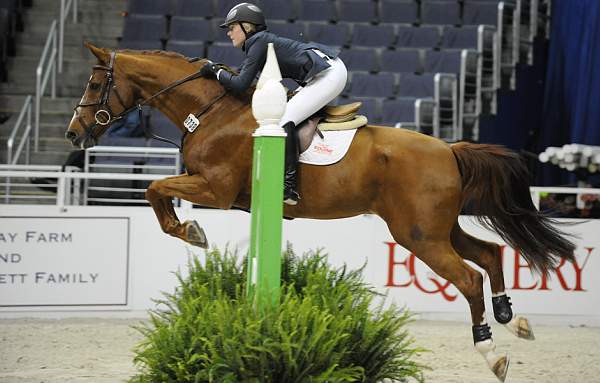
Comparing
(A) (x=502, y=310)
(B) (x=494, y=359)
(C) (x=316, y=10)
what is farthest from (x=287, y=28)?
(B) (x=494, y=359)

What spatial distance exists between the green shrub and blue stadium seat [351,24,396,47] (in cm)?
762

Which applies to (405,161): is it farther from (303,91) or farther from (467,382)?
(467,382)

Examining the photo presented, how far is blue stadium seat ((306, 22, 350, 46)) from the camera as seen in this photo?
37.8ft

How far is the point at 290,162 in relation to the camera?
4.98m

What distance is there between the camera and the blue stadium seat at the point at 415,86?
10914 mm

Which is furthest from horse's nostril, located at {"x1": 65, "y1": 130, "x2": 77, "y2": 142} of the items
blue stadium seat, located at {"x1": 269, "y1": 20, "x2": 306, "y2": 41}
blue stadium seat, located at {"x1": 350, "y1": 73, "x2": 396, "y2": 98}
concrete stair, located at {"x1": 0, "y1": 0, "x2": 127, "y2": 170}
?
blue stadium seat, located at {"x1": 269, "y1": 20, "x2": 306, "y2": 41}

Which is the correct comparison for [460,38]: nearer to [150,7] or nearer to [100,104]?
[150,7]

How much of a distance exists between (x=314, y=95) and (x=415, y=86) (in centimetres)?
604

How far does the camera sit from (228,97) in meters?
5.26

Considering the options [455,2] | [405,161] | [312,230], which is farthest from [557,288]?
[455,2]

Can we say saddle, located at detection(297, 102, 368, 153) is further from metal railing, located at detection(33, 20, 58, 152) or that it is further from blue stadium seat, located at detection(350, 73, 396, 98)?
metal railing, located at detection(33, 20, 58, 152)

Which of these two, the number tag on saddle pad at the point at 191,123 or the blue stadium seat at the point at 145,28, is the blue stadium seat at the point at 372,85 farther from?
the number tag on saddle pad at the point at 191,123

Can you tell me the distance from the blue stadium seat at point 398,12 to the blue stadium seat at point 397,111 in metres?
2.03

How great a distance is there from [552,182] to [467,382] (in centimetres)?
657
